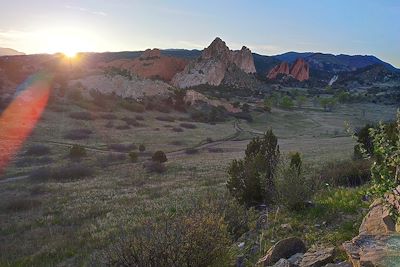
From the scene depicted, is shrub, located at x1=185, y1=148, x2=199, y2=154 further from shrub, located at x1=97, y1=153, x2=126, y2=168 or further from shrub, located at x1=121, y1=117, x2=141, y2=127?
shrub, located at x1=121, y1=117, x2=141, y2=127

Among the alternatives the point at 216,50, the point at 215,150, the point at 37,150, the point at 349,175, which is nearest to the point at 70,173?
the point at 37,150

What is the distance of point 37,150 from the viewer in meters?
39.8

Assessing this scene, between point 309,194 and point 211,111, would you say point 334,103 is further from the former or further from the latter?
point 309,194

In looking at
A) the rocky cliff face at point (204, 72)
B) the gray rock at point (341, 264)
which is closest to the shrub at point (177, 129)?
the gray rock at point (341, 264)

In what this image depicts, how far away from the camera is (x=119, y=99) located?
76250 millimetres

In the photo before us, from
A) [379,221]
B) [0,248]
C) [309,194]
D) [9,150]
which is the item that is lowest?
[9,150]

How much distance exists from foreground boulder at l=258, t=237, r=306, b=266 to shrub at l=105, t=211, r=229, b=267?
0.66 m

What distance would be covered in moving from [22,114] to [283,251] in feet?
181

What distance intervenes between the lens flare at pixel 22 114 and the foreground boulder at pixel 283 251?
29.3 meters

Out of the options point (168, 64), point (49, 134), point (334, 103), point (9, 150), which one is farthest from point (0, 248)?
point (168, 64)

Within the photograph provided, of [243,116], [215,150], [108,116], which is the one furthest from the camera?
[243,116]

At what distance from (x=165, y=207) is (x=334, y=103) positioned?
96066 millimetres

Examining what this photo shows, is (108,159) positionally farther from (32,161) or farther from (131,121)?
(131,121)

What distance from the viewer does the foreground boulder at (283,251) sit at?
6.49m
